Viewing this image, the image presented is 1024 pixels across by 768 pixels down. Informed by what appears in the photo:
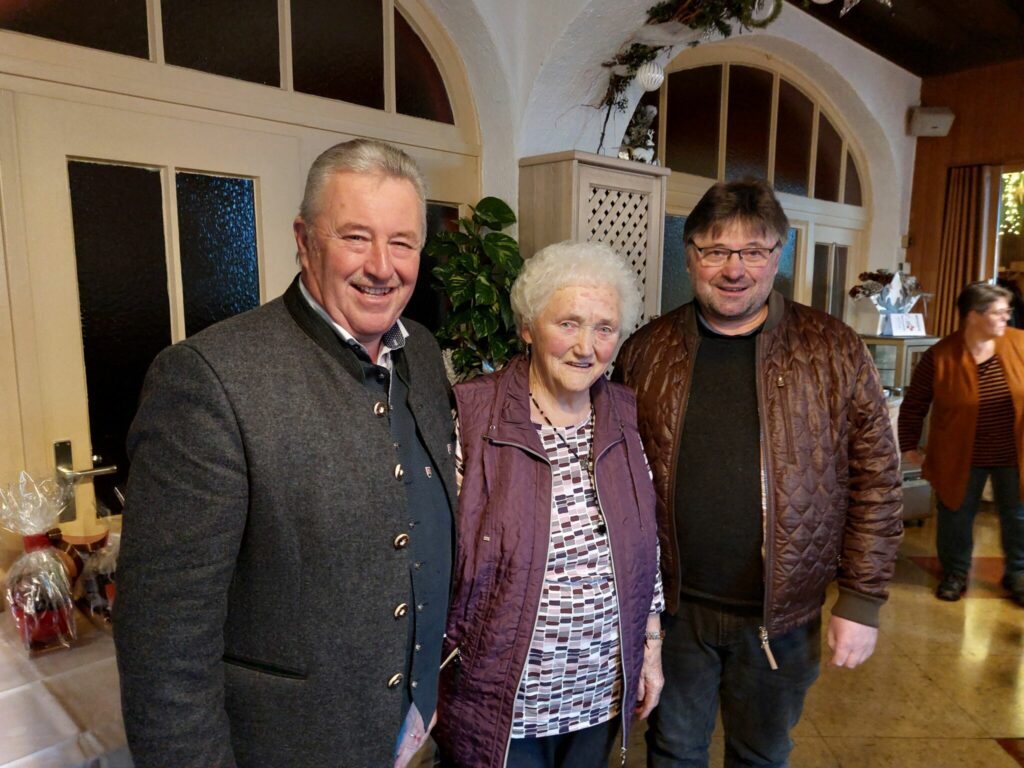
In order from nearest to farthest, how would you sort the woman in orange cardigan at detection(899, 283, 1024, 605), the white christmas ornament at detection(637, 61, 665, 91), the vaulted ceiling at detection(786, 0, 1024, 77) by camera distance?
the white christmas ornament at detection(637, 61, 665, 91) < the woman in orange cardigan at detection(899, 283, 1024, 605) < the vaulted ceiling at detection(786, 0, 1024, 77)

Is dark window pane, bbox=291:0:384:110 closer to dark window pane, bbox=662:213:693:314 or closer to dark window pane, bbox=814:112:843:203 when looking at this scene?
dark window pane, bbox=662:213:693:314

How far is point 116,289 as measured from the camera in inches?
72.4

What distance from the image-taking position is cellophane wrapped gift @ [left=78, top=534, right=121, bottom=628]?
4.75 feet

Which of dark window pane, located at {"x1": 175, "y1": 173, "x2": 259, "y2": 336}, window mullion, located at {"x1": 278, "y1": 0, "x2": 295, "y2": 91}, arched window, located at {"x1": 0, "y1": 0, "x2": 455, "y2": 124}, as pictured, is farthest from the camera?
window mullion, located at {"x1": 278, "y1": 0, "x2": 295, "y2": 91}

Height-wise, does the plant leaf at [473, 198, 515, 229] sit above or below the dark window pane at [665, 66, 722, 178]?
below

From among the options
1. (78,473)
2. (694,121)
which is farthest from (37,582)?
(694,121)

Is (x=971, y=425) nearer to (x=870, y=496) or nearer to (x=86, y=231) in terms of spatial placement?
(x=870, y=496)

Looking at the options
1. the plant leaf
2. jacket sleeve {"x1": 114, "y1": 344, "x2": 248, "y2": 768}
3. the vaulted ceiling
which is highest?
the vaulted ceiling

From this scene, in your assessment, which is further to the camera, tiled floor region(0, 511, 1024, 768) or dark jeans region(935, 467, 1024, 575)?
dark jeans region(935, 467, 1024, 575)

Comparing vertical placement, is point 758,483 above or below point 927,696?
above

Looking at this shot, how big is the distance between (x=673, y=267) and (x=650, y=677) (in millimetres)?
2665

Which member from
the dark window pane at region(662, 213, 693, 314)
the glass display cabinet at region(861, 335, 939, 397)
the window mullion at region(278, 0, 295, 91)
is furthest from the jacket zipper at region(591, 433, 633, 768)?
the glass display cabinet at region(861, 335, 939, 397)

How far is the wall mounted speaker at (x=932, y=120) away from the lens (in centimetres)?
469

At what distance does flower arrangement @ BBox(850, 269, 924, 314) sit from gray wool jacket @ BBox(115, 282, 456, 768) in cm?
451
